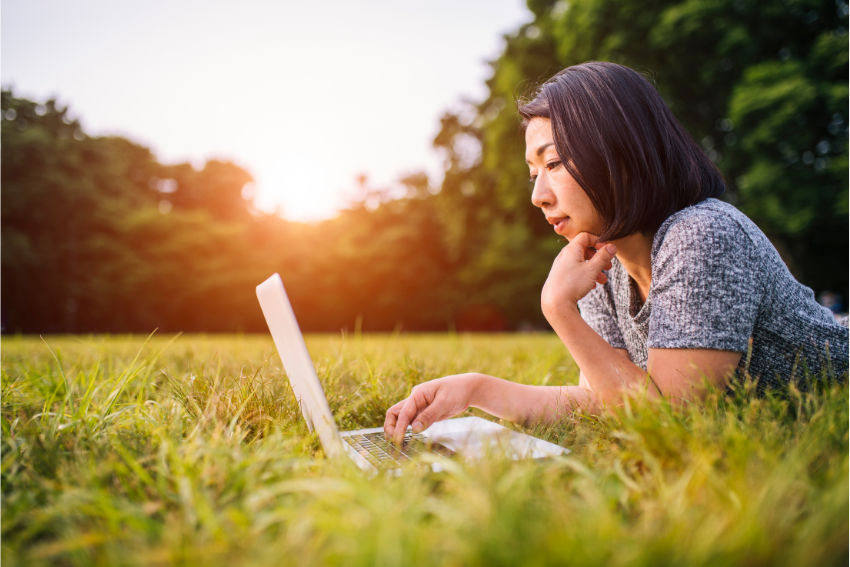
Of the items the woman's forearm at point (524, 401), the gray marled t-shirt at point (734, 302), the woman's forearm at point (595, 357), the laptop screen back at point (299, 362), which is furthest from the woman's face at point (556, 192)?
the laptop screen back at point (299, 362)

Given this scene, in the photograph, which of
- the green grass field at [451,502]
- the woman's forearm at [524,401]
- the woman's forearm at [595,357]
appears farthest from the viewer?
the woman's forearm at [524,401]

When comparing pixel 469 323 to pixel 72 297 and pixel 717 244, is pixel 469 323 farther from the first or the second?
pixel 717 244

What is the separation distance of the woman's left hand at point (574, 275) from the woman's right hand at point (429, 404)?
0.37 meters

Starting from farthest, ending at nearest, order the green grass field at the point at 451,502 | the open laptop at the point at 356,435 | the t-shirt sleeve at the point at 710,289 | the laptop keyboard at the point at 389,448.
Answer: the t-shirt sleeve at the point at 710,289, the laptop keyboard at the point at 389,448, the open laptop at the point at 356,435, the green grass field at the point at 451,502

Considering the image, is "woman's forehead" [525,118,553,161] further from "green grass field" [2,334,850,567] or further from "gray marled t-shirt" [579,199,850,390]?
"green grass field" [2,334,850,567]

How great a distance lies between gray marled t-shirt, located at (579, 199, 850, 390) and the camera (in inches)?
57.7

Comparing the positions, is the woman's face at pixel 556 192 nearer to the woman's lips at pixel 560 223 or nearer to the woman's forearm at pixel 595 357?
the woman's lips at pixel 560 223

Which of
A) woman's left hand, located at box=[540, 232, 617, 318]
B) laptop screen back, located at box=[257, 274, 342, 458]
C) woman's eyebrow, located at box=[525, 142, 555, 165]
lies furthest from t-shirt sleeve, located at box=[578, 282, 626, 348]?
laptop screen back, located at box=[257, 274, 342, 458]

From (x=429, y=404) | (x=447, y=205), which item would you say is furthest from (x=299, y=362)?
(x=447, y=205)

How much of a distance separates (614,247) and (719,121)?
486 inches

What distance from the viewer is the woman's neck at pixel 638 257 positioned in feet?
5.99

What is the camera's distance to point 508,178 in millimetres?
13453

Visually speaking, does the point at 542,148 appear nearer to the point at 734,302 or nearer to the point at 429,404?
the point at 734,302

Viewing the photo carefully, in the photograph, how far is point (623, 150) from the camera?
5.59 feet
